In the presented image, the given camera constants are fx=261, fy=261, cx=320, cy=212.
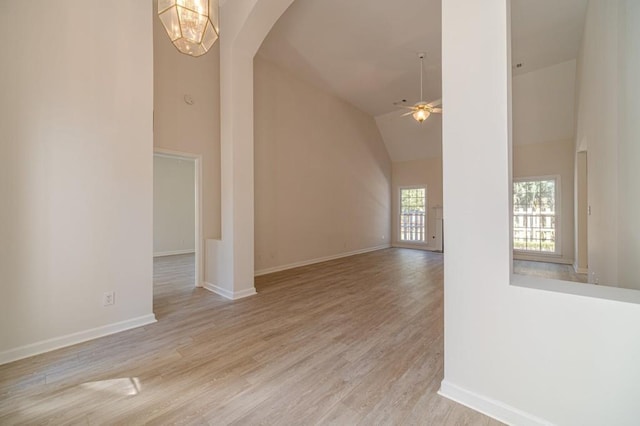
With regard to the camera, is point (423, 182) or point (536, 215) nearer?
point (536, 215)

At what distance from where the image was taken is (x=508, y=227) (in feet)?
5.17

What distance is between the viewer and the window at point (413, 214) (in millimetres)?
8812

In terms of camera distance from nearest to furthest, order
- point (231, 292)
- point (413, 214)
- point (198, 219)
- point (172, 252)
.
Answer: point (231, 292), point (198, 219), point (172, 252), point (413, 214)

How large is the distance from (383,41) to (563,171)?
17.5ft

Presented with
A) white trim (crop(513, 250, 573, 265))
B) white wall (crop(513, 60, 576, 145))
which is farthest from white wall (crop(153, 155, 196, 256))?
white trim (crop(513, 250, 573, 265))

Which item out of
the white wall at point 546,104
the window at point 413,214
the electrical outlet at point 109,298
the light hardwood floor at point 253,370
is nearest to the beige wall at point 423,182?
the window at point 413,214

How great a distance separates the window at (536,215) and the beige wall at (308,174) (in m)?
3.81

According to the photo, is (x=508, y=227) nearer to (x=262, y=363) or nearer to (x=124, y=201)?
(x=262, y=363)

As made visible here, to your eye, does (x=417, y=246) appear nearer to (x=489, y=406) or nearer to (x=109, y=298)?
(x=489, y=406)

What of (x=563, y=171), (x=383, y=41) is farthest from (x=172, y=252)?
(x=563, y=171)

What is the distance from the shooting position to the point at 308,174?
6.28 metres

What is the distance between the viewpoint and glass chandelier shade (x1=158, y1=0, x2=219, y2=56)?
6.15 ft

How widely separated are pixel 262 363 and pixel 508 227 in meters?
2.09

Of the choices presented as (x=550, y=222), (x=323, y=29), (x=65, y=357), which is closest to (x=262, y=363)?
(x=65, y=357)
